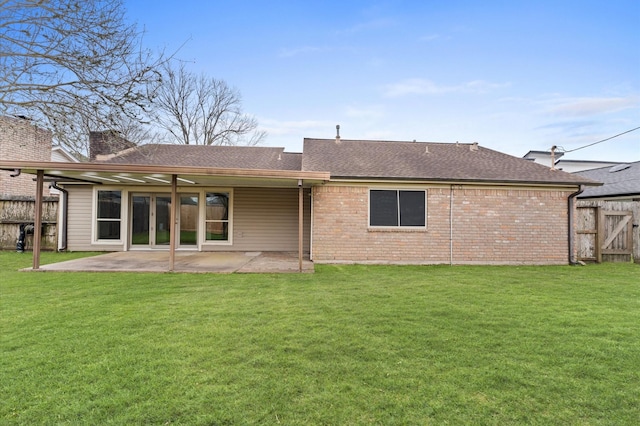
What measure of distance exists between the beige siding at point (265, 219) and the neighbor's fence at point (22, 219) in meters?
5.39

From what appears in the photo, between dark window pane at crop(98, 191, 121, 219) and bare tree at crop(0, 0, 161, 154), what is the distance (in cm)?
410

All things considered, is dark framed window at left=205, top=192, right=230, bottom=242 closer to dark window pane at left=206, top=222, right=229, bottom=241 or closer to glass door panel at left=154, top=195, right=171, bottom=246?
dark window pane at left=206, top=222, right=229, bottom=241

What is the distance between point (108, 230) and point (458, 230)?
11.6m

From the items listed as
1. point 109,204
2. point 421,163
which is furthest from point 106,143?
point 421,163

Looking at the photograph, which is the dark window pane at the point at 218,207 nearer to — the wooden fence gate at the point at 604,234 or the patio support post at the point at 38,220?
the patio support post at the point at 38,220

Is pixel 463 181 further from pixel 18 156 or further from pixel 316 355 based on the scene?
pixel 18 156

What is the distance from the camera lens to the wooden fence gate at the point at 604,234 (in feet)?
33.8

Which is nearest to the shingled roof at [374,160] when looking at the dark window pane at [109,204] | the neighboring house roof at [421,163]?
the neighboring house roof at [421,163]

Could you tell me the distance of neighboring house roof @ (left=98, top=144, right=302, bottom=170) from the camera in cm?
1200

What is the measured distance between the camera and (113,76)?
24.6 feet

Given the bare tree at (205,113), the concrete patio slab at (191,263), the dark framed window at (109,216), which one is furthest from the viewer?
the bare tree at (205,113)

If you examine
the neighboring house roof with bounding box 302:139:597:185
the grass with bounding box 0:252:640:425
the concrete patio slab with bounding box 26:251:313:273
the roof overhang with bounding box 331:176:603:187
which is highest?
the neighboring house roof with bounding box 302:139:597:185

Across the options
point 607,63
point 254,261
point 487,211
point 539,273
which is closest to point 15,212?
point 254,261

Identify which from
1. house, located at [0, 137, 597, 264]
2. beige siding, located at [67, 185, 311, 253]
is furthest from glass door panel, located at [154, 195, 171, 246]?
beige siding, located at [67, 185, 311, 253]
